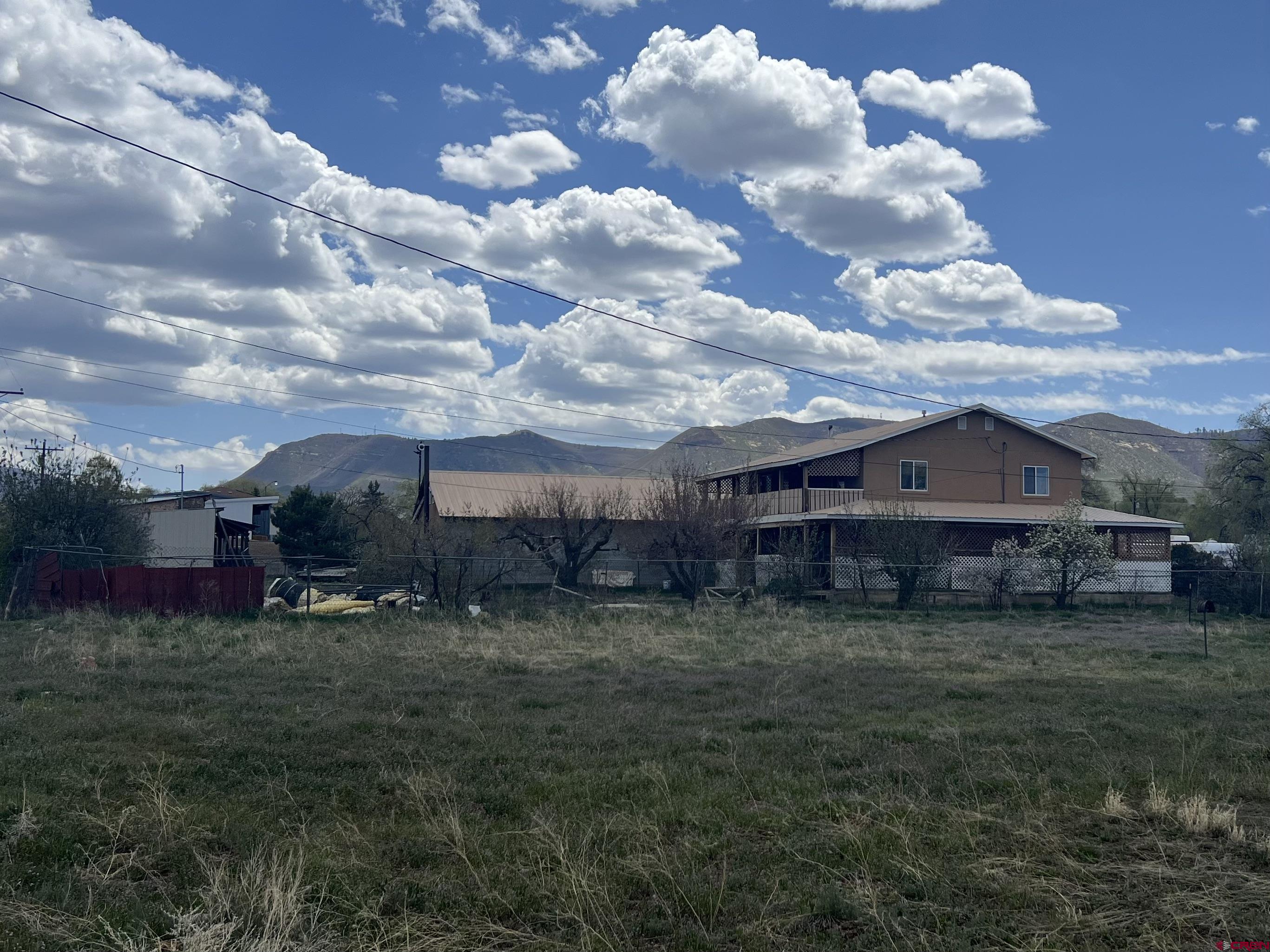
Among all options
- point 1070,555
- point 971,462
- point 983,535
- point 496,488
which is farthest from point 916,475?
point 496,488

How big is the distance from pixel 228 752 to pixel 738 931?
5238mm

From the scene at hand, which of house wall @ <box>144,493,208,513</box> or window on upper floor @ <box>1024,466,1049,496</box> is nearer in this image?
window on upper floor @ <box>1024,466,1049,496</box>

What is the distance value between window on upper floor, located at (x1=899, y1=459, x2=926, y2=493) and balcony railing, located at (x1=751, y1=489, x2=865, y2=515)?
2.07m

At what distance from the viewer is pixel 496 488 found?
50562mm

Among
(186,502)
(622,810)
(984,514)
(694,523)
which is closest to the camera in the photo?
(622,810)

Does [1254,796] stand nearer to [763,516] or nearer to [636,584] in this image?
[636,584]

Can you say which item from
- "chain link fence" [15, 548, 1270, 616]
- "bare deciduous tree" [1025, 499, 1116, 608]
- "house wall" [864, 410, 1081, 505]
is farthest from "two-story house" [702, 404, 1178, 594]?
"bare deciduous tree" [1025, 499, 1116, 608]

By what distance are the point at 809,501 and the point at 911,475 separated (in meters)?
4.52

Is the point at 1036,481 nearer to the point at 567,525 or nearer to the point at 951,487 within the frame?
the point at 951,487

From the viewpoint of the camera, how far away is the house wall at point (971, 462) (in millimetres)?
39562

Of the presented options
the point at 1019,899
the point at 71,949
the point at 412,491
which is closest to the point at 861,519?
the point at 1019,899

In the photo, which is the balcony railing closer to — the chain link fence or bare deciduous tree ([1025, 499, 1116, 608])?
the chain link fence

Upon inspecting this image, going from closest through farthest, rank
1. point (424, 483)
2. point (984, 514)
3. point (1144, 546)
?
point (984, 514), point (1144, 546), point (424, 483)

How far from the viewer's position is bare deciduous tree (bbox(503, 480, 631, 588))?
35094 mm
